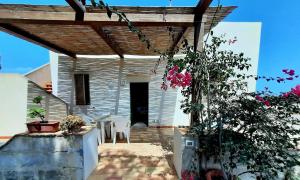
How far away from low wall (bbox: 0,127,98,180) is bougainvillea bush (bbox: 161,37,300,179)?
181 cm

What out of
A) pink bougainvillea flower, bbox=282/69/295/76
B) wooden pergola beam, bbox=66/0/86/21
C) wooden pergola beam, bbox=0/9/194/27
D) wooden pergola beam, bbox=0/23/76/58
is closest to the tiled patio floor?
pink bougainvillea flower, bbox=282/69/295/76

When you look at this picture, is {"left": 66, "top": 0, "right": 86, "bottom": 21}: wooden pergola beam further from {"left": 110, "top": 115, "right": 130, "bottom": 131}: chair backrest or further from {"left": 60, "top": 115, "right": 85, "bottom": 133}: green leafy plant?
{"left": 110, "top": 115, "right": 130, "bottom": 131}: chair backrest

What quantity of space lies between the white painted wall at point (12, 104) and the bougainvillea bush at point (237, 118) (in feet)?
15.7

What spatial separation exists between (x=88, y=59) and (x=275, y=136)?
22.4 feet

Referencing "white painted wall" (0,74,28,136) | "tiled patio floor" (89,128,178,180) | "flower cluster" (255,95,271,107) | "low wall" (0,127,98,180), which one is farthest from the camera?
"white painted wall" (0,74,28,136)

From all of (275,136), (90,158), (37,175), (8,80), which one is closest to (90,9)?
(90,158)

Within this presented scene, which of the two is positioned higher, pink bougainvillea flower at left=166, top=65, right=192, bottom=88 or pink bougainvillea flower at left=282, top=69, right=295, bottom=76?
pink bougainvillea flower at left=282, top=69, right=295, bottom=76

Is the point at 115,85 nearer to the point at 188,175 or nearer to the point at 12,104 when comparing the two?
the point at 12,104

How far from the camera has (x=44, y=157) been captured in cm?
328

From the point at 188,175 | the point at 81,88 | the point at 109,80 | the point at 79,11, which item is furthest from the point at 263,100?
the point at 81,88

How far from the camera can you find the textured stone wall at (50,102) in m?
5.76

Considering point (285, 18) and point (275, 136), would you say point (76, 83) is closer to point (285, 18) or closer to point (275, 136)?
point (275, 136)

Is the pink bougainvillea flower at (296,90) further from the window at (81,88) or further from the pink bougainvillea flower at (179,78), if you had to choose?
the window at (81,88)

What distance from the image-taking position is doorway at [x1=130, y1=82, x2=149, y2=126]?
27.6ft
